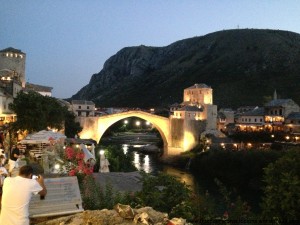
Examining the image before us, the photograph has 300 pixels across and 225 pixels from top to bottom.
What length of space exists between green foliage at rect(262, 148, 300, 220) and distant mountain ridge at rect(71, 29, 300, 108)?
68089 mm

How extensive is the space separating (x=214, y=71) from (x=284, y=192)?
361 feet

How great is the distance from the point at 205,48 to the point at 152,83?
94.7ft

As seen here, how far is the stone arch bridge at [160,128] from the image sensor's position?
48844 mm

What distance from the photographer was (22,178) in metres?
5.04

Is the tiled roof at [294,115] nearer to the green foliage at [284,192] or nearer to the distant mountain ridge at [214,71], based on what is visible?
the distant mountain ridge at [214,71]

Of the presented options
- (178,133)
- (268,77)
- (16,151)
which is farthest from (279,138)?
(268,77)

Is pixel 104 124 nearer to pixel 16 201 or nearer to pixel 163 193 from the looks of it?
pixel 163 193

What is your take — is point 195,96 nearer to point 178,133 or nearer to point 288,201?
point 178,133

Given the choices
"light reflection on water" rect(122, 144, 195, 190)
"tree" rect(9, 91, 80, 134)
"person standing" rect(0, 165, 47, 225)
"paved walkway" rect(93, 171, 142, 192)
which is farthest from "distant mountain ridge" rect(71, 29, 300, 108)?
"person standing" rect(0, 165, 47, 225)

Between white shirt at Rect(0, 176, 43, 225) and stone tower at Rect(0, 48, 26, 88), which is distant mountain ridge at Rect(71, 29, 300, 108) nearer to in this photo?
stone tower at Rect(0, 48, 26, 88)

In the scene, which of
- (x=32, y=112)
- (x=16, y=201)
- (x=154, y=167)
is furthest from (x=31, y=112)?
(x=16, y=201)

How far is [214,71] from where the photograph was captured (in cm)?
11888

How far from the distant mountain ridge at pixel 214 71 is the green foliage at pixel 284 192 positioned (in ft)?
223

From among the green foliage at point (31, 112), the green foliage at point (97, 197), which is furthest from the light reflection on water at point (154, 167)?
the green foliage at point (97, 197)
